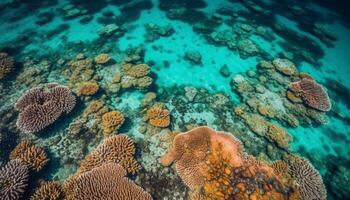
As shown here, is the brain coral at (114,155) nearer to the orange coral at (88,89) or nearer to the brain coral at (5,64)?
the orange coral at (88,89)

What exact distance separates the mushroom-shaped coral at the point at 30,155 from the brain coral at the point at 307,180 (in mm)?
6423

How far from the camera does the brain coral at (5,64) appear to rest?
8172 millimetres

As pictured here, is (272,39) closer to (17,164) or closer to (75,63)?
(75,63)

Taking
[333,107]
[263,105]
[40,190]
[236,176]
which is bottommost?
[333,107]

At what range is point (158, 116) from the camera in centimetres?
684

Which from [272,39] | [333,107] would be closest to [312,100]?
[333,107]

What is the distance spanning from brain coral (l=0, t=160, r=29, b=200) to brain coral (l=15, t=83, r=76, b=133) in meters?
1.21

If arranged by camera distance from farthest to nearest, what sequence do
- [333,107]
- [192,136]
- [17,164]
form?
1. [333,107]
2. [192,136]
3. [17,164]

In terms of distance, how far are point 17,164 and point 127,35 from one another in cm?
713

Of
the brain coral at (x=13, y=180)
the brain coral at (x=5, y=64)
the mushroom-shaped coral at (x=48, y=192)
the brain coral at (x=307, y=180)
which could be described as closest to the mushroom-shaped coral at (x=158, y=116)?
the mushroom-shaped coral at (x=48, y=192)

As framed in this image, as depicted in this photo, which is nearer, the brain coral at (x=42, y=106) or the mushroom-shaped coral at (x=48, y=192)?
the mushroom-shaped coral at (x=48, y=192)

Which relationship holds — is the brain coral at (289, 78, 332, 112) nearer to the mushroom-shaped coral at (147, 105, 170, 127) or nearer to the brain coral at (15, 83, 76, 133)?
the mushroom-shaped coral at (147, 105, 170, 127)

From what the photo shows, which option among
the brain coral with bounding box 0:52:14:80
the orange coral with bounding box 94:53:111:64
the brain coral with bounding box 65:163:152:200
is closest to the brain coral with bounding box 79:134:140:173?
the brain coral with bounding box 65:163:152:200

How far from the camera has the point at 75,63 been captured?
882 cm
